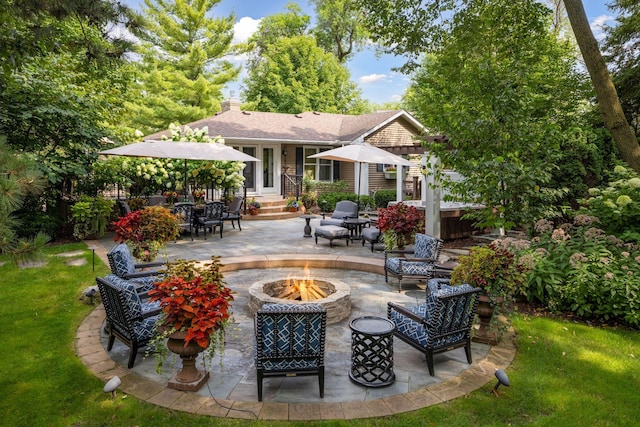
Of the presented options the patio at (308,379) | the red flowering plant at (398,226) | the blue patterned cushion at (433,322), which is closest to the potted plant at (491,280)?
the patio at (308,379)

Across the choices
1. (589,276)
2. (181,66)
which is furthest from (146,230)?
(181,66)

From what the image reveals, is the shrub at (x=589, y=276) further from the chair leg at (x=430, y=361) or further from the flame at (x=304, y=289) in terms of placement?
the flame at (x=304, y=289)

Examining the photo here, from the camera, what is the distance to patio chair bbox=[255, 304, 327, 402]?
356 centimetres

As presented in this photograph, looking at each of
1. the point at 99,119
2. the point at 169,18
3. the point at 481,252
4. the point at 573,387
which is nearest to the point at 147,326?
the point at 481,252

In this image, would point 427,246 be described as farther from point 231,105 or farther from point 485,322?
point 231,105

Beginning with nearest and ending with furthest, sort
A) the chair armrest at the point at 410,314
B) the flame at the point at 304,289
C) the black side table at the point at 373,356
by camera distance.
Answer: the black side table at the point at 373,356, the chair armrest at the point at 410,314, the flame at the point at 304,289

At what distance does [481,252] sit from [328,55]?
A: 96.4 feet

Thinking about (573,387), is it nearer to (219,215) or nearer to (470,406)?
(470,406)

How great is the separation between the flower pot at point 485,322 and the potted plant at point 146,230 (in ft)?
16.9

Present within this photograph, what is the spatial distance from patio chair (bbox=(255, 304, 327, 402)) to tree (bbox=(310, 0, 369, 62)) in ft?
111

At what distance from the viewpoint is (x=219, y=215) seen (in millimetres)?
11531

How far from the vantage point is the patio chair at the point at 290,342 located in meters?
3.56

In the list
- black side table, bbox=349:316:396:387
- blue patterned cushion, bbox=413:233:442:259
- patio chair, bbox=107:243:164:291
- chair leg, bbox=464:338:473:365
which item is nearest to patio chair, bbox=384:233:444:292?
blue patterned cushion, bbox=413:233:442:259

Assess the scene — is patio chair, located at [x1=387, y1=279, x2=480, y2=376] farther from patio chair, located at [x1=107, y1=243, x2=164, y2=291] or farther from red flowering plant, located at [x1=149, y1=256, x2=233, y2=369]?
patio chair, located at [x1=107, y1=243, x2=164, y2=291]
